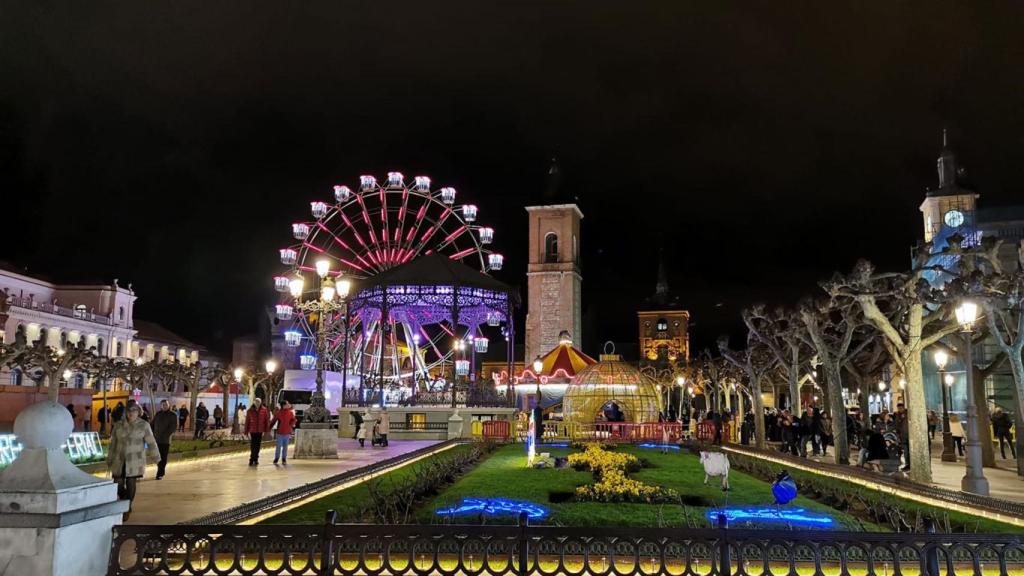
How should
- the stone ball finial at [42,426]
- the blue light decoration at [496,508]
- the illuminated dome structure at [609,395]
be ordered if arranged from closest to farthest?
the stone ball finial at [42,426] → the blue light decoration at [496,508] → the illuminated dome structure at [609,395]

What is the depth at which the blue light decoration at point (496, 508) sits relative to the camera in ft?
37.7

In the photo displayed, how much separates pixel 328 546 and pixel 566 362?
1689 inches

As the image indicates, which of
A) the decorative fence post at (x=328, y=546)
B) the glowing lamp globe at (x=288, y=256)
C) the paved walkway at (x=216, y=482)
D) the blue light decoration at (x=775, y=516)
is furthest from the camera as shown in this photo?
the glowing lamp globe at (x=288, y=256)

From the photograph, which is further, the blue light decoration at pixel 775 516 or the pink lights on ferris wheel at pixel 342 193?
the pink lights on ferris wheel at pixel 342 193

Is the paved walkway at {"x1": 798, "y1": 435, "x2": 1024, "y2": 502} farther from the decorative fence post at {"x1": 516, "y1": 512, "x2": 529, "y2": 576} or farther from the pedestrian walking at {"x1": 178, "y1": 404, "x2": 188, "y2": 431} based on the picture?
the pedestrian walking at {"x1": 178, "y1": 404, "x2": 188, "y2": 431}

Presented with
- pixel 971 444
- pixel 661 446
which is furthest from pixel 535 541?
pixel 661 446

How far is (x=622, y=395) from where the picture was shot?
33.8 metres

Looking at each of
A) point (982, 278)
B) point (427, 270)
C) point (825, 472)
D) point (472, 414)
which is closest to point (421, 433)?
point (472, 414)

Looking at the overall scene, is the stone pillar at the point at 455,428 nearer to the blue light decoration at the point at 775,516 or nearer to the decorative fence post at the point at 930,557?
the blue light decoration at the point at 775,516

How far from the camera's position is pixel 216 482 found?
1555 centimetres

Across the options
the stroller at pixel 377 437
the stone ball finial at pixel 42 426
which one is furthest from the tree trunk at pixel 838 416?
the stone ball finial at pixel 42 426

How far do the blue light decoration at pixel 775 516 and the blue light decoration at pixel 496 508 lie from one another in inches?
100

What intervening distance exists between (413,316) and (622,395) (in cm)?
1333

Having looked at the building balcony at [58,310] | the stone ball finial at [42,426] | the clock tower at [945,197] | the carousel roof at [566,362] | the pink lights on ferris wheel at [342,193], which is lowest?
the stone ball finial at [42,426]
